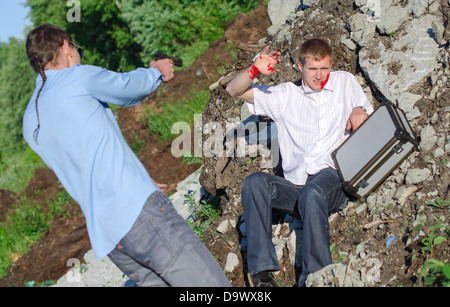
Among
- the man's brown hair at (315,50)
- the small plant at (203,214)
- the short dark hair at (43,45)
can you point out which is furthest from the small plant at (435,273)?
the short dark hair at (43,45)

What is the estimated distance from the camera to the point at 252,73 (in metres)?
3.74

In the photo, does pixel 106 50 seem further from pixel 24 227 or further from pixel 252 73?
pixel 252 73

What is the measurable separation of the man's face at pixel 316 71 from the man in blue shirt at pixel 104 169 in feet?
5.55

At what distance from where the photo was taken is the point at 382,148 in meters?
3.62

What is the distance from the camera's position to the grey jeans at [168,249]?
8.87 feet

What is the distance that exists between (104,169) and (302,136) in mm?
1888

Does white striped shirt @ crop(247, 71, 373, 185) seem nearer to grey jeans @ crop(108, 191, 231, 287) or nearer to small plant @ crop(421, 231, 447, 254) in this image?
small plant @ crop(421, 231, 447, 254)

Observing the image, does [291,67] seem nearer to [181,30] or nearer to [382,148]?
[382,148]

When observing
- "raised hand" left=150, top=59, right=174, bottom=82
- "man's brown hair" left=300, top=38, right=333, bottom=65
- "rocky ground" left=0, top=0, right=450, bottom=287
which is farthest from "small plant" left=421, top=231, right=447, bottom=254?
"raised hand" left=150, top=59, right=174, bottom=82

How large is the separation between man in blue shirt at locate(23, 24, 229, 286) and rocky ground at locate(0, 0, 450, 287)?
1.09m

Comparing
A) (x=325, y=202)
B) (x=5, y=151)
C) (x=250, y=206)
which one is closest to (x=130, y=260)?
(x=250, y=206)

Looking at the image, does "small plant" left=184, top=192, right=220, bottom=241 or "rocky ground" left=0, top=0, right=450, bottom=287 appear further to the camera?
"small plant" left=184, top=192, right=220, bottom=241

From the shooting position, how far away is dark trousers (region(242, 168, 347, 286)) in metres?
3.41

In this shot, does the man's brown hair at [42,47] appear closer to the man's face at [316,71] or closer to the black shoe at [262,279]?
the black shoe at [262,279]
